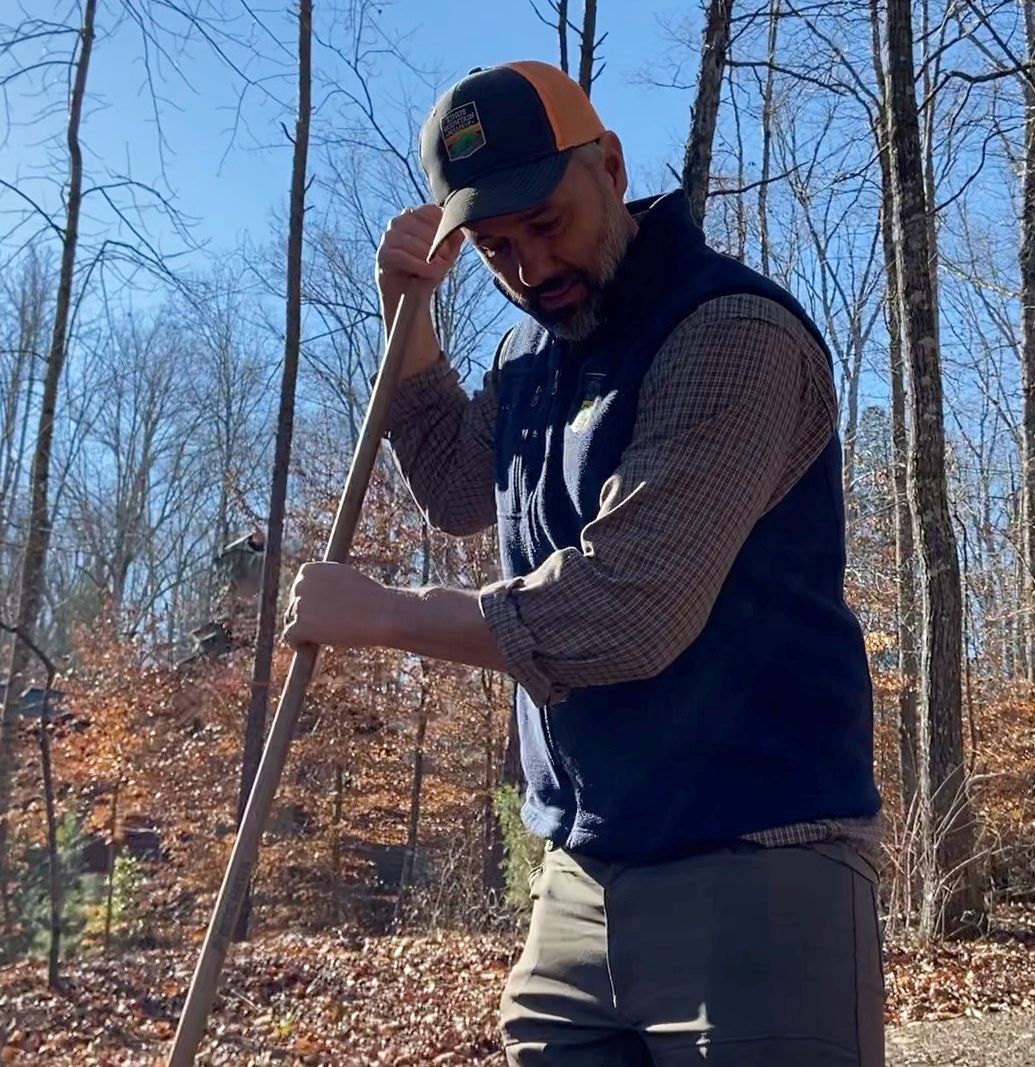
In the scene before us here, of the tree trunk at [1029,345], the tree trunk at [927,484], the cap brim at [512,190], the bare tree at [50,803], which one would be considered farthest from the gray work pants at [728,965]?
the tree trunk at [1029,345]

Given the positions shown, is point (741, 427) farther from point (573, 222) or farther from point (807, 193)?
point (807, 193)

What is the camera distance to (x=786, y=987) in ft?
5.38

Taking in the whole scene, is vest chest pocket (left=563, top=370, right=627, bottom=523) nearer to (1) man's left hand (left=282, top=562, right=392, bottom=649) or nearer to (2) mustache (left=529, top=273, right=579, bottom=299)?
(2) mustache (left=529, top=273, right=579, bottom=299)

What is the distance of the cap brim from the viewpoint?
1865 millimetres

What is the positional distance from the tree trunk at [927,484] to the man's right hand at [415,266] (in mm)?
6417

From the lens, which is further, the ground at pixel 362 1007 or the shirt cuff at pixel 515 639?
the ground at pixel 362 1007

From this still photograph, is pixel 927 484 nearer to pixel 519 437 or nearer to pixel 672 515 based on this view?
pixel 519 437

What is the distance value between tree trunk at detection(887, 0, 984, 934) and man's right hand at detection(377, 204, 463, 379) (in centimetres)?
642

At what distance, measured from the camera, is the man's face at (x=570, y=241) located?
6.30 feet

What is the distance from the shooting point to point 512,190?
1.87 meters

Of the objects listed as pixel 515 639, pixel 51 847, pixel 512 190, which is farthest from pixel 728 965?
pixel 51 847

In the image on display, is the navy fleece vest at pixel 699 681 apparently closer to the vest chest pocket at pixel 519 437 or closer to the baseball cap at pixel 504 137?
the vest chest pocket at pixel 519 437

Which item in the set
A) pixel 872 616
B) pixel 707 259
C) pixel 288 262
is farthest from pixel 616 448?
pixel 872 616

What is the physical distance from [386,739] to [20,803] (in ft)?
16.2
